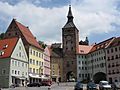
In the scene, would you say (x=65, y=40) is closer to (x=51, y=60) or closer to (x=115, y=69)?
(x=51, y=60)

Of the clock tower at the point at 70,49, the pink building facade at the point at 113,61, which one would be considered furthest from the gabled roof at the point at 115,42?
the clock tower at the point at 70,49

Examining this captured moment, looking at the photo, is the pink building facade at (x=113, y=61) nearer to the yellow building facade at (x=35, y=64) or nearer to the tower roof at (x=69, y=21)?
the yellow building facade at (x=35, y=64)

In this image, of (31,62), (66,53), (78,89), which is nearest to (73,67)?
(66,53)

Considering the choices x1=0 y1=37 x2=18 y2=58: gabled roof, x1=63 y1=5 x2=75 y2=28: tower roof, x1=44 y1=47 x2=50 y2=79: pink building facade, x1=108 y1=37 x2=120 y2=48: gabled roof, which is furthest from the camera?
x1=63 y1=5 x2=75 y2=28: tower roof

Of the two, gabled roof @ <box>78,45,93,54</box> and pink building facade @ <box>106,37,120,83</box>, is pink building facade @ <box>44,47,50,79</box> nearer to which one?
gabled roof @ <box>78,45,93,54</box>

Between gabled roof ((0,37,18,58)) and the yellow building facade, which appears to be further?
the yellow building facade

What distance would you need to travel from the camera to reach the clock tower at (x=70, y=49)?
396 feet

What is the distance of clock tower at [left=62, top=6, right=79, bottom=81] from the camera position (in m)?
121

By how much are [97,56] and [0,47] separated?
4669cm

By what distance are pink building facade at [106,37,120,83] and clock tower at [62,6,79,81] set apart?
20704 mm

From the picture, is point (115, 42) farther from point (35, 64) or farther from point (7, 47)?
point (7, 47)

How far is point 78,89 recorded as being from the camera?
49.9 meters

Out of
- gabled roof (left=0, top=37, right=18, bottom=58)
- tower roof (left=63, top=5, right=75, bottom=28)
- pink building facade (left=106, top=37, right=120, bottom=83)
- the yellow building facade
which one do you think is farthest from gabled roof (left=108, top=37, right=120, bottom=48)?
gabled roof (left=0, top=37, right=18, bottom=58)

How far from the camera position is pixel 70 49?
122 metres
